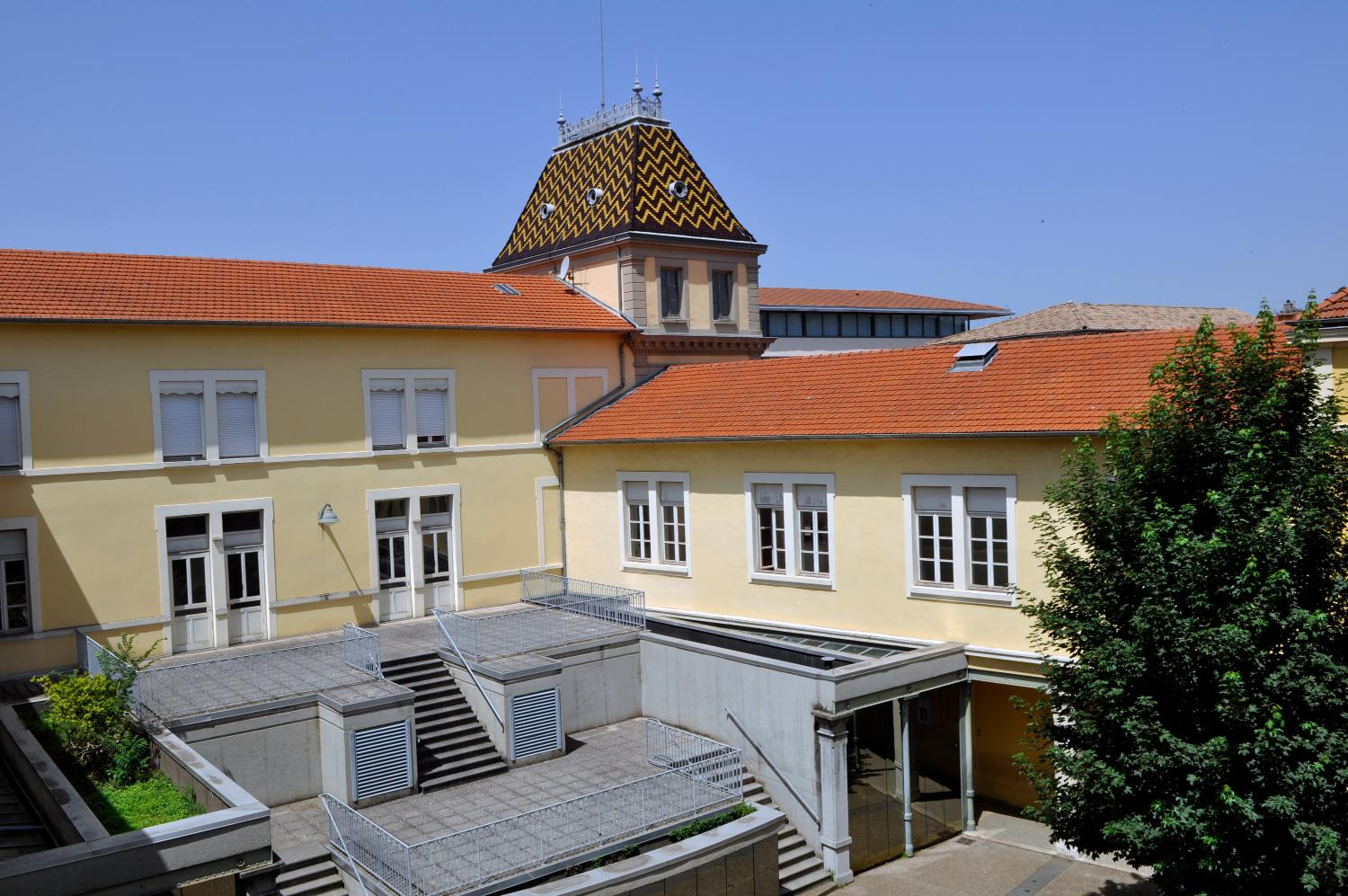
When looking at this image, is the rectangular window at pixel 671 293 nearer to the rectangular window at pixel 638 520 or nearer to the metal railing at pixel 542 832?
the rectangular window at pixel 638 520

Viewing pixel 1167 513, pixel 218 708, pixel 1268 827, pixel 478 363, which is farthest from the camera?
pixel 478 363

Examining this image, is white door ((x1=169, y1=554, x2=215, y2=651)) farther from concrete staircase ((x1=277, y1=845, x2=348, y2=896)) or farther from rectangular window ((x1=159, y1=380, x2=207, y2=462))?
concrete staircase ((x1=277, y1=845, x2=348, y2=896))

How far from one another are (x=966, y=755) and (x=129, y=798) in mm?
13863

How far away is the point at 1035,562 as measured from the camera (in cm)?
1880

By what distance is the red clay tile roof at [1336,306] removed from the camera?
16938mm

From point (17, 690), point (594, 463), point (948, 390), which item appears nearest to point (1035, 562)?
point (948, 390)

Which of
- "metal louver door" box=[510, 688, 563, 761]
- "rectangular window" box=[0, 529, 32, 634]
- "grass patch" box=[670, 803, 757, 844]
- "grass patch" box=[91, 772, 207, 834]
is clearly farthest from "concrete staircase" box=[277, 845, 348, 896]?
"rectangular window" box=[0, 529, 32, 634]

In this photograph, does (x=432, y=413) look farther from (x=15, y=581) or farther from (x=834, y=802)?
(x=834, y=802)

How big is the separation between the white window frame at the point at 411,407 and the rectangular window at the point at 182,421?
357 cm

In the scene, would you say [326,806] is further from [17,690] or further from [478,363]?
[478,363]

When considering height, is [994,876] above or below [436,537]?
below

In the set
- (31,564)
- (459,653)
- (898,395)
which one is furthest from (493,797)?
(898,395)

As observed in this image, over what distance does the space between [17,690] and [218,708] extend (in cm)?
486

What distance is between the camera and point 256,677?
19.5 metres
